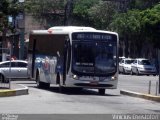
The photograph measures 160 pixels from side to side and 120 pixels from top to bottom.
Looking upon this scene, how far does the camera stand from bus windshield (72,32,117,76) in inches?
1172

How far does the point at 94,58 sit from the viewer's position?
29.9 m

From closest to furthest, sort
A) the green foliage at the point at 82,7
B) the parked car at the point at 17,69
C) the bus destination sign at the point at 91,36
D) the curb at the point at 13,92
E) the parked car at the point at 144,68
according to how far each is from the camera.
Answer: the curb at the point at 13,92
the bus destination sign at the point at 91,36
the parked car at the point at 17,69
the parked car at the point at 144,68
the green foliage at the point at 82,7

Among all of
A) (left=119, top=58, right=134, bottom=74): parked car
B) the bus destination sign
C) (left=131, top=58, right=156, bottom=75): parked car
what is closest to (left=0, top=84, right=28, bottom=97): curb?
the bus destination sign

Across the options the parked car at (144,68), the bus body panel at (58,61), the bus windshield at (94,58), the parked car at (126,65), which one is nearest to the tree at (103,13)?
the parked car at (126,65)

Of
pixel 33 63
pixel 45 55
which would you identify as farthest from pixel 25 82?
pixel 45 55

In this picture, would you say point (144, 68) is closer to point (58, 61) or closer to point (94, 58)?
point (58, 61)

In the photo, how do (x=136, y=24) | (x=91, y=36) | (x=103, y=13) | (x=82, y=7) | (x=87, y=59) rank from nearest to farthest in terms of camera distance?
(x=87, y=59), (x=91, y=36), (x=136, y=24), (x=103, y=13), (x=82, y=7)

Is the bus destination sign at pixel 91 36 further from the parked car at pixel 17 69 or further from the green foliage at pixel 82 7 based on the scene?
the green foliage at pixel 82 7

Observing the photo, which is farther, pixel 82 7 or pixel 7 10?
pixel 82 7

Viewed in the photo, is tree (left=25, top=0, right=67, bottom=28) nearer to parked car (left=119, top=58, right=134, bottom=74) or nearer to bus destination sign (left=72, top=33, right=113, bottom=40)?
parked car (left=119, top=58, right=134, bottom=74)


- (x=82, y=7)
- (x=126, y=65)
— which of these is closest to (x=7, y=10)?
(x=126, y=65)

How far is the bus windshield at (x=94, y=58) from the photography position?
29.8m

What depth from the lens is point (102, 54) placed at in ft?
98.7

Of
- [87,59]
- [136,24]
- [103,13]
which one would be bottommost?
[87,59]
